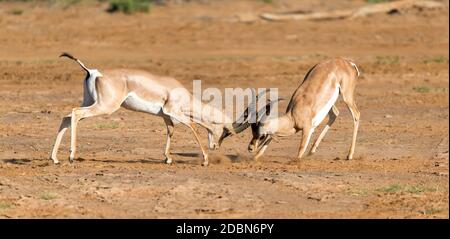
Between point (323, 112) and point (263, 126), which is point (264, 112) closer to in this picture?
point (263, 126)

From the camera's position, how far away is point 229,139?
16062 millimetres

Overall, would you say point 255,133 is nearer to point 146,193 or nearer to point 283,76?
point 146,193

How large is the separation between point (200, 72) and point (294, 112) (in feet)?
34.0

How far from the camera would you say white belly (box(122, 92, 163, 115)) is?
13.4 m

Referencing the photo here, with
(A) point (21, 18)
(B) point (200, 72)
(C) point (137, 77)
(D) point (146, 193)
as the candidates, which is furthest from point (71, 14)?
(D) point (146, 193)

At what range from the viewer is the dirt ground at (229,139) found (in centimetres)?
1135

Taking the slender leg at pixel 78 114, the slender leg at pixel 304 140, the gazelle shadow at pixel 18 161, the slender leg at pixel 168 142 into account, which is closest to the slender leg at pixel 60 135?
the slender leg at pixel 78 114

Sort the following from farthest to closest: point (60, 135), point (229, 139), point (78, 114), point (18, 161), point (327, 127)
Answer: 1. point (229, 139)
2. point (327, 127)
3. point (18, 161)
4. point (60, 135)
5. point (78, 114)

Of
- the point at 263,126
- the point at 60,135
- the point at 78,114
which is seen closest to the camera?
the point at 78,114

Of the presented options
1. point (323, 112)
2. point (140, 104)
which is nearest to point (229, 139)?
point (323, 112)

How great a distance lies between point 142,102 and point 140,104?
0.04m

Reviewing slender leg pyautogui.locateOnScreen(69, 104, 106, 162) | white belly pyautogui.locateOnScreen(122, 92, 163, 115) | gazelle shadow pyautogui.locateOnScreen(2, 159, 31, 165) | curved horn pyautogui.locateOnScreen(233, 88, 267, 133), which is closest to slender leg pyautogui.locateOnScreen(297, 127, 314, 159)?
curved horn pyautogui.locateOnScreen(233, 88, 267, 133)

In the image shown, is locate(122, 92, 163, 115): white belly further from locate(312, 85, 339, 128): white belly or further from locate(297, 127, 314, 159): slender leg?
locate(312, 85, 339, 128): white belly

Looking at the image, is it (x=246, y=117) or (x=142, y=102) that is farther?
(x=246, y=117)
